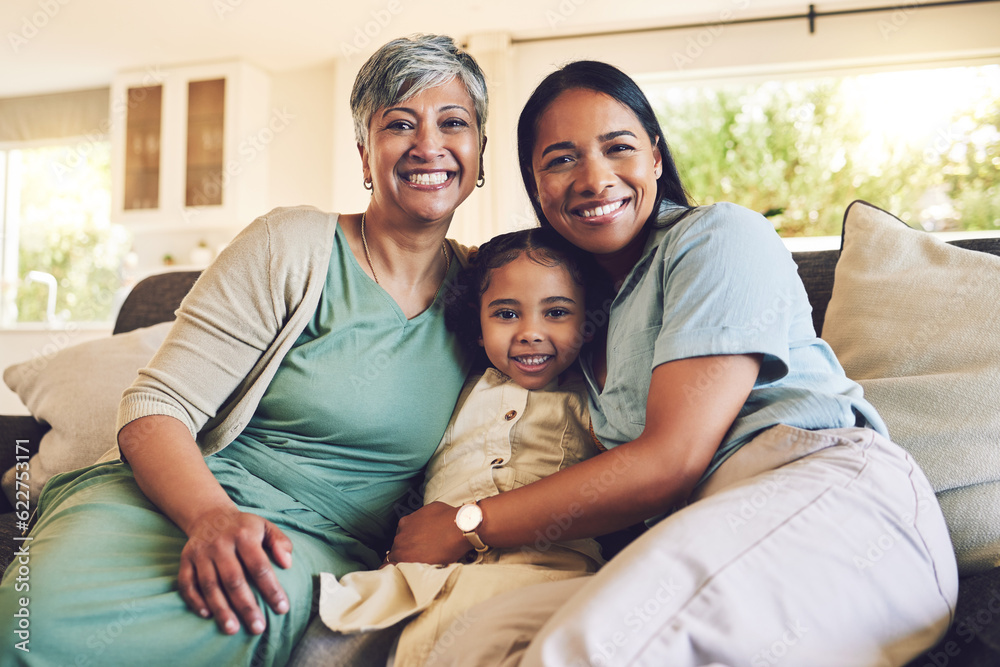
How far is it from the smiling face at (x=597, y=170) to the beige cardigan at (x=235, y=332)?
1.40 ft

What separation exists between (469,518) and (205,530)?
1.18ft

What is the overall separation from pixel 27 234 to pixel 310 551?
236 inches

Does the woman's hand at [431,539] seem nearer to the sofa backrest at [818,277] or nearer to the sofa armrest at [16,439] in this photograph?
the sofa backrest at [818,277]

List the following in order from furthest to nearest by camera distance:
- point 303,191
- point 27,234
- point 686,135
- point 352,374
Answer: point 27,234, point 303,191, point 686,135, point 352,374

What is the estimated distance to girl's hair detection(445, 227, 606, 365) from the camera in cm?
136

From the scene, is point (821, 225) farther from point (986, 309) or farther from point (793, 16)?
point (986, 309)

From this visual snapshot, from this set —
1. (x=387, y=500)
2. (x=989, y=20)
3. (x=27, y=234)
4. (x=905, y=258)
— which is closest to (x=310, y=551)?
(x=387, y=500)

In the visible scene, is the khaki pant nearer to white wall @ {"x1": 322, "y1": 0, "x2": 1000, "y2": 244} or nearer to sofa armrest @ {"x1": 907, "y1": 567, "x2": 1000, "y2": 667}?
sofa armrest @ {"x1": 907, "y1": 567, "x2": 1000, "y2": 667}

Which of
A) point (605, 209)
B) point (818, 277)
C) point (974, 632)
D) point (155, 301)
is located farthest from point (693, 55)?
point (974, 632)

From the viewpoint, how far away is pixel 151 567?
3.17 feet

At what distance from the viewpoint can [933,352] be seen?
116 cm

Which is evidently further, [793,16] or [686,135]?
[686,135]

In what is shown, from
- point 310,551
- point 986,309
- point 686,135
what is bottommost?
point 310,551

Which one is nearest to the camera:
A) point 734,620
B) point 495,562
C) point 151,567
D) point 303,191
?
point 734,620
